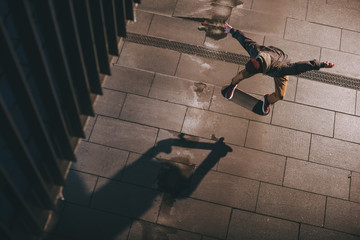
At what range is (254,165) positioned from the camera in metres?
6.62

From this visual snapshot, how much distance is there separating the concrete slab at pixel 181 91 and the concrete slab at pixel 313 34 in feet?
8.55

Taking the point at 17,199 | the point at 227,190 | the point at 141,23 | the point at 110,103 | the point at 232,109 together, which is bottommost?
the point at 227,190

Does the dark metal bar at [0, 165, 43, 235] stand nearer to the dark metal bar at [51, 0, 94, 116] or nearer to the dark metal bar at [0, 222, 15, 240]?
the dark metal bar at [0, 222, 15, 240]

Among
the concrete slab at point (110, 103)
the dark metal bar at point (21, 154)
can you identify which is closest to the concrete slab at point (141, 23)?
the concrete slab at point (110, 103)

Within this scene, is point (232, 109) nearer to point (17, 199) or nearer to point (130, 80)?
point (130, 80)

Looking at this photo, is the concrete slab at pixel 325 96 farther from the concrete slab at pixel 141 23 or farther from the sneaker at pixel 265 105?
the concrete slab at pixel 141 23

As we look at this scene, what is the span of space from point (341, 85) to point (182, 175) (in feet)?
13.7

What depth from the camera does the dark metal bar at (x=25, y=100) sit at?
296 centimetres

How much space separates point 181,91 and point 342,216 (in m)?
3.97

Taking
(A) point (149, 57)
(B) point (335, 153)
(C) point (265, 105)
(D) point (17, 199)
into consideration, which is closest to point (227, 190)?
(C) point (265, 105)

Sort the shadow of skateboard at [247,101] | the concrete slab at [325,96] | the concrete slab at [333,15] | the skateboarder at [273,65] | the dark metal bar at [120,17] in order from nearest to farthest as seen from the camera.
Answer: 1. the dark metal bar at [120,17]
2. the skateboarder at [273,65]
3. the shadow of skateboard at [247,101]
4. the concrete slab at [325,96]
5. the concrete slab at [333,15]

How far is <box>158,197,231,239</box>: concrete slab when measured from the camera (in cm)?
603

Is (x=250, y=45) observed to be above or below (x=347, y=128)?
above

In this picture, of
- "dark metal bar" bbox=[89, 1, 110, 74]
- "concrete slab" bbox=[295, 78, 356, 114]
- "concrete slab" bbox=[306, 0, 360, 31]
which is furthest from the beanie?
"concrete slab" bbox=[306, 0, 360, 31]
